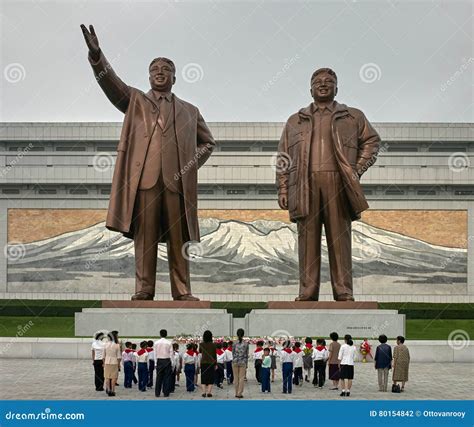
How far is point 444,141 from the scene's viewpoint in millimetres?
31484

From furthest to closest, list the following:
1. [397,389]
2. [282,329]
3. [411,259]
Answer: [411,259] < [282,329] < [397,389]

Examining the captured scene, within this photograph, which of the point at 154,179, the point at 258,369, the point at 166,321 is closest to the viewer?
the point at 166,321

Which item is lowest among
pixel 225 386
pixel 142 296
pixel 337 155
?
pixel 225 386

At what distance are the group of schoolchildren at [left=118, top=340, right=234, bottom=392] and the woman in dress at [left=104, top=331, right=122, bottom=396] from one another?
21.2 inches

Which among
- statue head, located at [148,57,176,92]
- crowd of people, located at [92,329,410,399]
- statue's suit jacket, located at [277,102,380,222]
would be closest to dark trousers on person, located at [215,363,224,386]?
crowd of people, located at [92,329,410,399]

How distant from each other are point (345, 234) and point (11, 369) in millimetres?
5212

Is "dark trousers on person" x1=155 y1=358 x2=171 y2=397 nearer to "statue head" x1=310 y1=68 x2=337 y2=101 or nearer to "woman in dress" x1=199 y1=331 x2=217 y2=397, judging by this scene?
"woman in dress" x1=199 y1=331 x2=217 y2=397

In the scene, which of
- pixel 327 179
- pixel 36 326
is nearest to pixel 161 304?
pixel 327 179

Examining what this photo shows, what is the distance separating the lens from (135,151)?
36.6ft

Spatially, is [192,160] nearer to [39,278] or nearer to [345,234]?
[345,234]

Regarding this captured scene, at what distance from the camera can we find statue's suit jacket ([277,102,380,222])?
1135 cm

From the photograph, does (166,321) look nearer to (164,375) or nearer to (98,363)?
(98,363)

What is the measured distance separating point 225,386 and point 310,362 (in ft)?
3.97

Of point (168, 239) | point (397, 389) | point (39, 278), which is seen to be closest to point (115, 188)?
point (168, 239)
